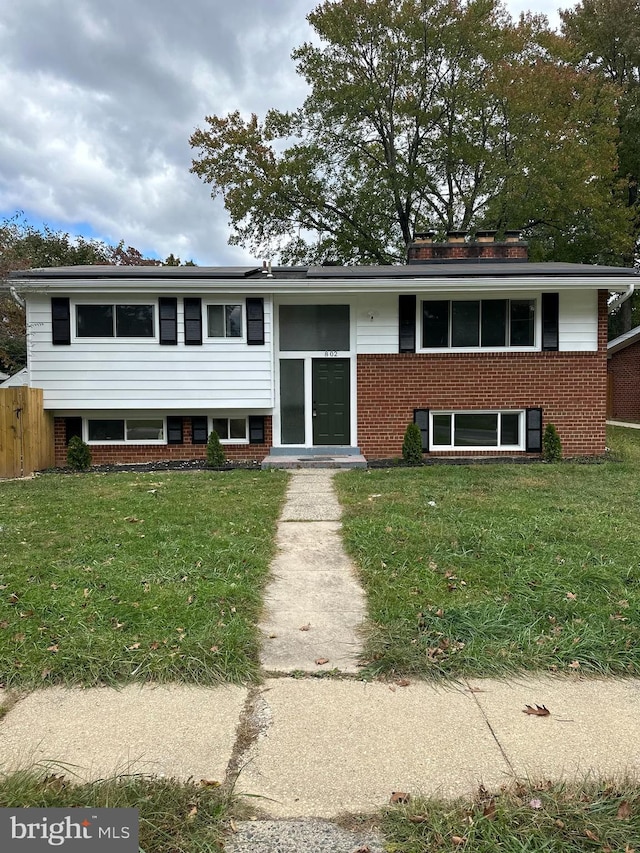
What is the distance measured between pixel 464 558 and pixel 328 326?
8.00 meters

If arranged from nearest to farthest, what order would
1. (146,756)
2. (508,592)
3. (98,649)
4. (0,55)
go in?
(146,756)
(98,649)
(508,592)
(0,55)

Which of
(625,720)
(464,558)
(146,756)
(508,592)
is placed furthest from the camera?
(464,558)

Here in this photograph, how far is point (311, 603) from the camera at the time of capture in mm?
3947

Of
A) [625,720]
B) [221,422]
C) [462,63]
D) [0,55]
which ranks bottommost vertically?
[625,720]

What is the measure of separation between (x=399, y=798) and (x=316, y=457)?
916 centimetres

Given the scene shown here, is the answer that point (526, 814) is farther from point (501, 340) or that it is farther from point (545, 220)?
point (545, 220)

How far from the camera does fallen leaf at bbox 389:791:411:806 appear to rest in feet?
6.48

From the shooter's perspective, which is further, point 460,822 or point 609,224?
point 609,224

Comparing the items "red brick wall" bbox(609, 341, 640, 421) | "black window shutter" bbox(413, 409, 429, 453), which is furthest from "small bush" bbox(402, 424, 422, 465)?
"red brick wall" bbox(609, 341, 640, 421)

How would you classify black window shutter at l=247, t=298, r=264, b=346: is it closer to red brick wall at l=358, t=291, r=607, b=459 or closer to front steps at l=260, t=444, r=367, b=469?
red brick wall at l=358, t=291, r=607, b=459

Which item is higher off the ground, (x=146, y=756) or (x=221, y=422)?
(x=221, y=422)

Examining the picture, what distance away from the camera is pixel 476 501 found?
699 cm

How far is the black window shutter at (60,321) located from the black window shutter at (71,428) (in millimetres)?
1645

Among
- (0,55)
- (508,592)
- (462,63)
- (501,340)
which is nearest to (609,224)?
(462,63)
